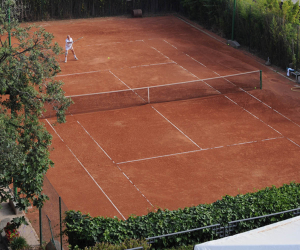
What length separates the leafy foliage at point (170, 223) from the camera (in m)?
13.9

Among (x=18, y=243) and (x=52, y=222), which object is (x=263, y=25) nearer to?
(x=52, y=222)

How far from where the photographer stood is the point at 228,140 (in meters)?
22.6

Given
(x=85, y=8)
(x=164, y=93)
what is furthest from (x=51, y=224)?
(x=85, y=8)

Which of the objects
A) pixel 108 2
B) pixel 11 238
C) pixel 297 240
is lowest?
pixel 11 238

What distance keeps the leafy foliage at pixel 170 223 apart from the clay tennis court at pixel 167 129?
126 inches

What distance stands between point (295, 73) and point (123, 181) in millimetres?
14725

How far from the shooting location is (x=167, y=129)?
23547 millimetres

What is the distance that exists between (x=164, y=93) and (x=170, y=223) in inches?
514

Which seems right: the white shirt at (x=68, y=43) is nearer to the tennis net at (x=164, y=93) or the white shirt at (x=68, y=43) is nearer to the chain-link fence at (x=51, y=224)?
the tennis net at (x=164, y=93)

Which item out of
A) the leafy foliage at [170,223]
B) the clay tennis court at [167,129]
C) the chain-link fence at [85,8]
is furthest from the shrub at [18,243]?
the chain-link fence at [85,8]

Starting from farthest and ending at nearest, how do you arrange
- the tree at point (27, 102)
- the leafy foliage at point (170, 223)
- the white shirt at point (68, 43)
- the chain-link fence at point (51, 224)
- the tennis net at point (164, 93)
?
1. the white shirt at point (68, 43)
2. the tennis net at point (164, 93)
3. the chain-link fence at point (51, 224)
4. the leafy foliage at point (170, 223)
5. the tree at point (27, 102)

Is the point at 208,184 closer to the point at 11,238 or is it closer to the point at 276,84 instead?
the point at 11,238

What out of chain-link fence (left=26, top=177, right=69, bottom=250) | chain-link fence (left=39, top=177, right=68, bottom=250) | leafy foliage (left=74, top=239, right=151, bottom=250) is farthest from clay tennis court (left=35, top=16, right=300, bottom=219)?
leafy foliage (left=74, top=239, right=151, bottom=250)

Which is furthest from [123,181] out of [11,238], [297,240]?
[297,240]
